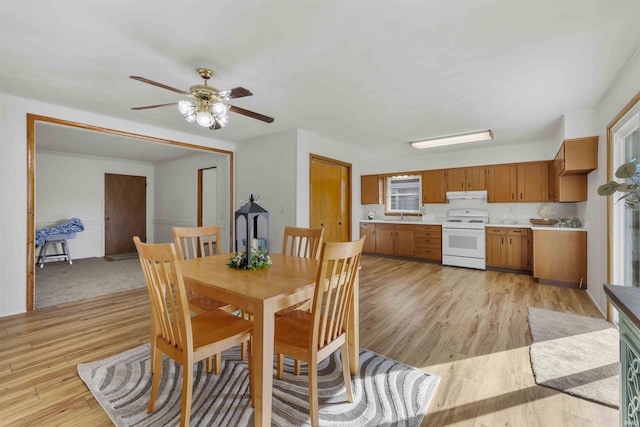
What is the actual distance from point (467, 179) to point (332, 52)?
4.72 metres

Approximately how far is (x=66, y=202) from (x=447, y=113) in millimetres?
7859

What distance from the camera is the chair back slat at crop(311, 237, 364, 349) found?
1.46m

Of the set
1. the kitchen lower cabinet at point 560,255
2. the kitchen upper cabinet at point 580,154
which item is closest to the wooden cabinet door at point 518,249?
the kitchen lower cabinet at point 560,255

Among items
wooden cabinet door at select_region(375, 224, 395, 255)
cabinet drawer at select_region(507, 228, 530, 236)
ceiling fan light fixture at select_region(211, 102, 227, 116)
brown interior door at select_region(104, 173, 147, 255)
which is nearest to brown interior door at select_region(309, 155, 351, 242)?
wooden cabinet door at select_region(375, 224, 395, 255)

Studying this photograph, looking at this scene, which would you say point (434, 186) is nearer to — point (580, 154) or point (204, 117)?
point (580, 154)

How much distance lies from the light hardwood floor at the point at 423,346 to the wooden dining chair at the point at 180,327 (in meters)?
0.54

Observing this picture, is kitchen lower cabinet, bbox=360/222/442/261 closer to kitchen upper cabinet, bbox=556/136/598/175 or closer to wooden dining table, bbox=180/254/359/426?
kitchen upper cabinet, bbox=556/136/598/175

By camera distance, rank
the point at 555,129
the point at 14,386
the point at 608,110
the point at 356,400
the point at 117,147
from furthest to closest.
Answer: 1. the point at 117,147
2. the point at 555,129
3. the point at 608,110
4. the point at 14,386
5. the point at 356,400

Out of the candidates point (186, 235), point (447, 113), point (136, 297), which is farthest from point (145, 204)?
point (447, 113)

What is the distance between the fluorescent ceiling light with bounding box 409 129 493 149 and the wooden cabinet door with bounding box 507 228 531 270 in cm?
179

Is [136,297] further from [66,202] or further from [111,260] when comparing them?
[66,202]

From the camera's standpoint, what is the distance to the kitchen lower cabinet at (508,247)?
4.96m

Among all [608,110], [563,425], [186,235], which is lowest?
[563,425]

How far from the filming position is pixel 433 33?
1.98 m
